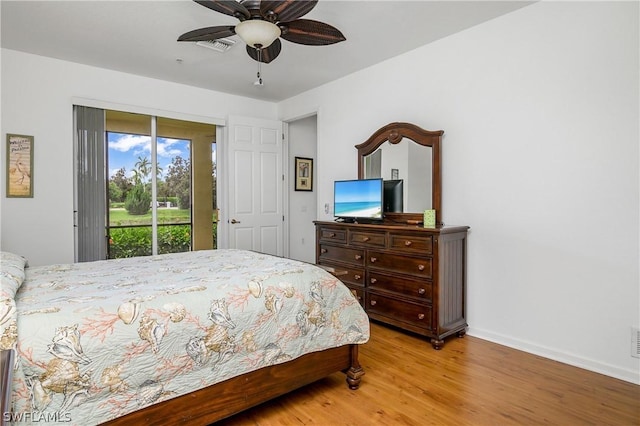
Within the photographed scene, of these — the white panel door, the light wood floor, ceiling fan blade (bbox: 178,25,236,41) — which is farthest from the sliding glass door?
the light wood floor

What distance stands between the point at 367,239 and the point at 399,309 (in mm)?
705

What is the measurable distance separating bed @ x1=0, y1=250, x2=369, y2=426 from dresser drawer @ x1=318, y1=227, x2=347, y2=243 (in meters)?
1.40

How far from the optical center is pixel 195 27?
310 centimetres

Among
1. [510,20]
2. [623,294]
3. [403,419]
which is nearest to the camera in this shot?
[403,419]

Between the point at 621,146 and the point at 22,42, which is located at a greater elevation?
the point at 22,42

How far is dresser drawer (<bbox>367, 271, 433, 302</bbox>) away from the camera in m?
3.00

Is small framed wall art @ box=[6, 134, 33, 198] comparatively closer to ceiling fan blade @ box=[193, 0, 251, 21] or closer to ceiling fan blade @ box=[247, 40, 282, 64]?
ceiling fan blade @ box=[247, 40, 282, 64]

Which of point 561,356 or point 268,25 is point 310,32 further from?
point 561,356

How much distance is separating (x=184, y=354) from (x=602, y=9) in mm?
3378

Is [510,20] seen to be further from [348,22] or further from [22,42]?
[22,42]

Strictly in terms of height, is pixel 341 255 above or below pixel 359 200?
below

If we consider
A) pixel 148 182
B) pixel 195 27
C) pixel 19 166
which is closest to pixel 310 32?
pixel 195 27

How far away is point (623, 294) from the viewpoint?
2420 millimetres

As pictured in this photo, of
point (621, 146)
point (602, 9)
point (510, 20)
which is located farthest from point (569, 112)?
point (510, 20)
